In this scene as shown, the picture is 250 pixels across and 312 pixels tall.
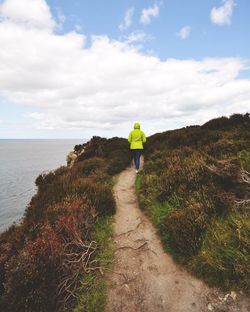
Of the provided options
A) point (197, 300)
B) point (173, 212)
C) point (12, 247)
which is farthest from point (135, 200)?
point (197, 300)

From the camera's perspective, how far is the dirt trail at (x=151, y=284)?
4.20 m

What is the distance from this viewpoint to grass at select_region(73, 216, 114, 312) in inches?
171

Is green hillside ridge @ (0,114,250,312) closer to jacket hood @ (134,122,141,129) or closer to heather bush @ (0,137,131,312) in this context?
heather bush @ (0,137,131,312)

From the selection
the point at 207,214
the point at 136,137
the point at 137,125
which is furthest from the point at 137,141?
the point at 207,214

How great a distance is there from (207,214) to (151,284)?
2.03m

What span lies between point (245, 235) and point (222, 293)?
1.10 metres

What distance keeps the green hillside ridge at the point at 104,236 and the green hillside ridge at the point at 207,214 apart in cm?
2

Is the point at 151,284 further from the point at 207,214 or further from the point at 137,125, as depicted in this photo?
the point at 137,125

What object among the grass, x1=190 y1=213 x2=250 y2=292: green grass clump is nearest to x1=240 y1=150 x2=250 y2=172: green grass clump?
x1=190 y1=213 x2=250 y2=292: green grass clump

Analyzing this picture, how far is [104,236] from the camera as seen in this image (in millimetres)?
6266

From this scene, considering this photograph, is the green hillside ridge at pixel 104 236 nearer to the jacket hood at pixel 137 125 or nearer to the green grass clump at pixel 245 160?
the green grass clump at pixel 245 160

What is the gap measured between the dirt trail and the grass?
5.6 inches

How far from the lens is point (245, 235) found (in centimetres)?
463

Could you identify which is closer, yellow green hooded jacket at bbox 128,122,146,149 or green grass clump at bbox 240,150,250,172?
green grass clump at bbox 240,150,250,172
